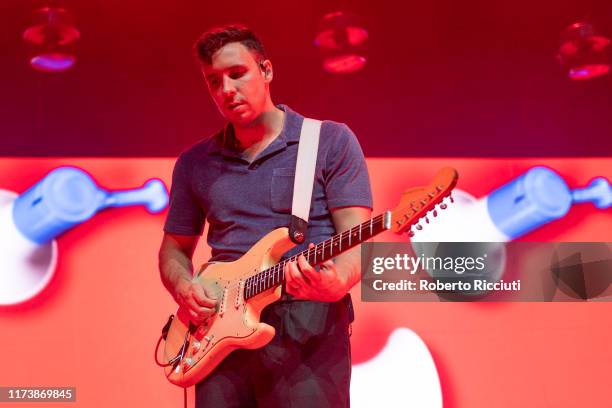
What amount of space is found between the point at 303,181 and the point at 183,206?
60cm

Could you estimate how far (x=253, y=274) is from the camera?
2363mm

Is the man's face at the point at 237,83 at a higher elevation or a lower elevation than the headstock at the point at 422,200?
higher

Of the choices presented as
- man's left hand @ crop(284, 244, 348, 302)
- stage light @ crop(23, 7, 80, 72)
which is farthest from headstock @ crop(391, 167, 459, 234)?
stage light @ crop(23, 7, 80, 72)

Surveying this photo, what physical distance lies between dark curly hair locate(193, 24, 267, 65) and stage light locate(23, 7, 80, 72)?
1874 millimetres

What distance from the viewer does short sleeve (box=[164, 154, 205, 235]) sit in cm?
276

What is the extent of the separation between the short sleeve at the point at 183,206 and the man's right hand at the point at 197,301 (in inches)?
10.3

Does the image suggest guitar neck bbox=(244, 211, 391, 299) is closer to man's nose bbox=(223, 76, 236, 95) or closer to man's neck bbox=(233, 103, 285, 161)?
man's neck bbox=(233, 103, 285, 161)

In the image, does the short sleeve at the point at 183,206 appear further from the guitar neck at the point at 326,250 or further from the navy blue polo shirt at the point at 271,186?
the guitar neck at the point at 326,250

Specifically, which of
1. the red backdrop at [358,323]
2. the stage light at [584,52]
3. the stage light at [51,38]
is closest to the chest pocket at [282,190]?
the red backdrop at [358,323]

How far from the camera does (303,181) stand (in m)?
2.38

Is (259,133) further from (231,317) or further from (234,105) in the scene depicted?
(231,317)

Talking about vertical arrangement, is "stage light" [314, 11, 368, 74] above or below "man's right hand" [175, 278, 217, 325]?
above

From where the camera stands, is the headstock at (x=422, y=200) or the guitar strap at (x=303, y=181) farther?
the guitar strap at (x=303, y=181)

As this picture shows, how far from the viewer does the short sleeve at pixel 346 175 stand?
2.37 metres
